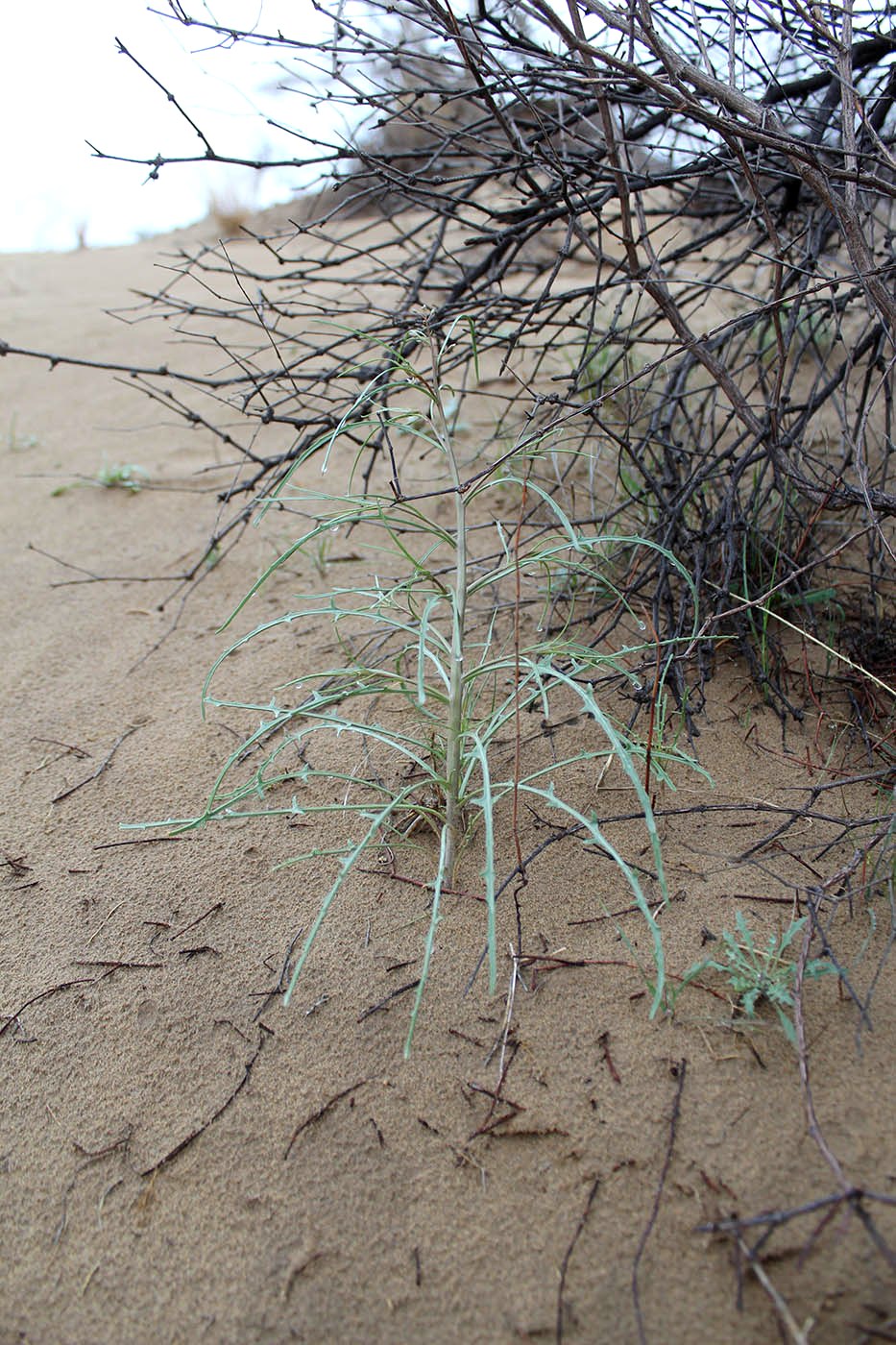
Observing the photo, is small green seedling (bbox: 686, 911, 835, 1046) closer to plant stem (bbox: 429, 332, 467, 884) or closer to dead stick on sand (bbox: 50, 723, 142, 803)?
plant stem (bbox: 429, 332, 467, 884)

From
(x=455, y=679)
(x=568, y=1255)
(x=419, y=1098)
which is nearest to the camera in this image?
(x=568, y=1255)

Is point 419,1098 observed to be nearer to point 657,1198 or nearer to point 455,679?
point 657,1198

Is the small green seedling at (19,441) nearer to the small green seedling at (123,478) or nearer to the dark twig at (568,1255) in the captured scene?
the small green seedling at (123,478)

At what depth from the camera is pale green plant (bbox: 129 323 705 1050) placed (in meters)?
1.22

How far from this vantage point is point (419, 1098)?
3.71ft

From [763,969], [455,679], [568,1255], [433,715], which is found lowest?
[568,1255]

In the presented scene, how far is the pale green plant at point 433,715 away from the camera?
1218mm

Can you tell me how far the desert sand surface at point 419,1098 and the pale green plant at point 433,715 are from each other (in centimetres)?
7

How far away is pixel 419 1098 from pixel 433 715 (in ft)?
1.96

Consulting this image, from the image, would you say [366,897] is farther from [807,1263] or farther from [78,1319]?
[807,1263]

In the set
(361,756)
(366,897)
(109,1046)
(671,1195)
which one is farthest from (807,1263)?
(361,756)

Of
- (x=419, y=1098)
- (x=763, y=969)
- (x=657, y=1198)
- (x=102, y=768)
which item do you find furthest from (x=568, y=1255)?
(x=102, y=768)

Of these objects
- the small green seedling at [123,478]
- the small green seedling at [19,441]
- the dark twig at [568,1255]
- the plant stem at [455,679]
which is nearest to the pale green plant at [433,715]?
the plant stem at [455,679]

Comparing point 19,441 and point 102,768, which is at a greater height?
point 19,441
